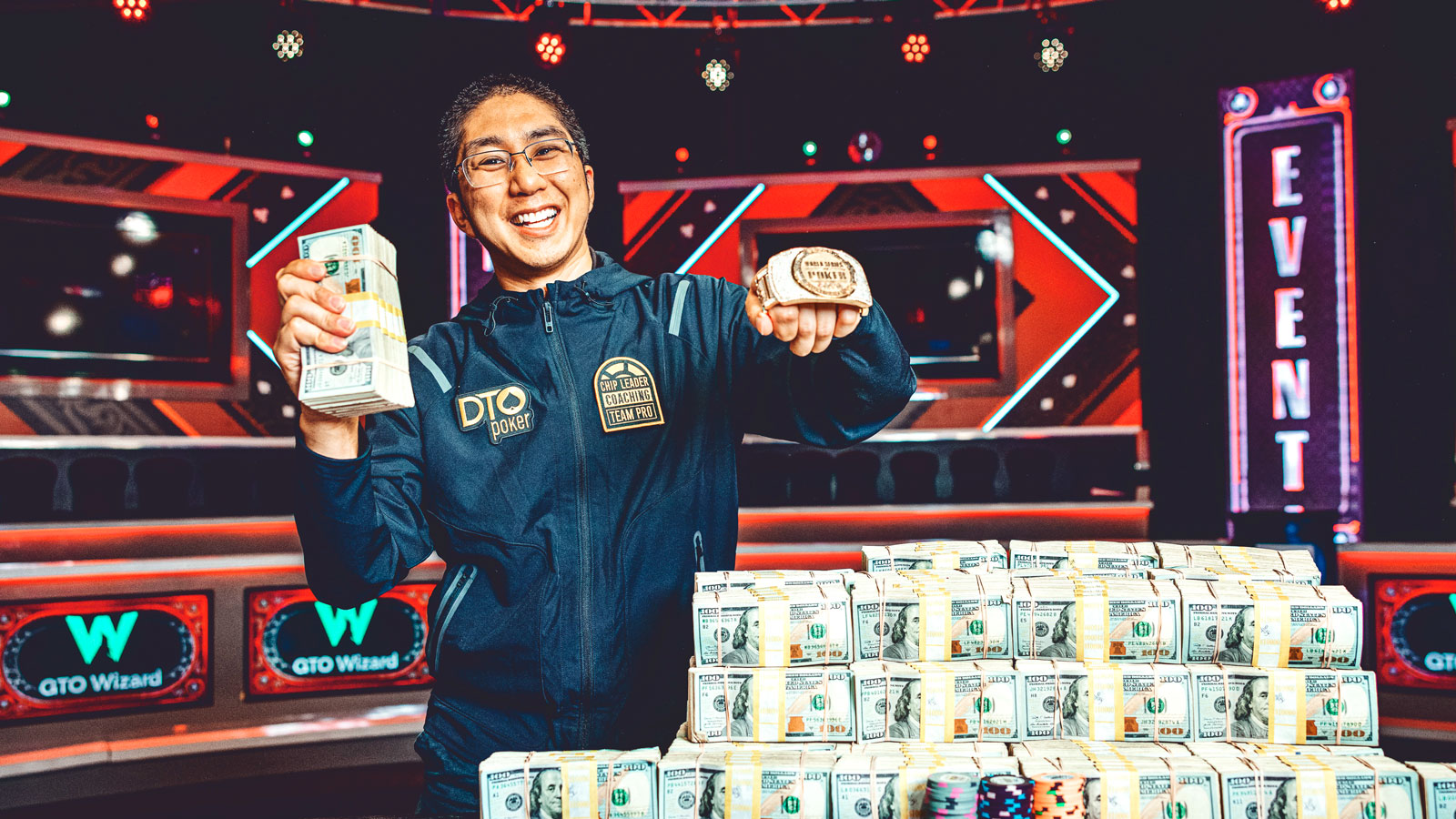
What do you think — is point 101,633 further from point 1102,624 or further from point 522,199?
point 1102,624

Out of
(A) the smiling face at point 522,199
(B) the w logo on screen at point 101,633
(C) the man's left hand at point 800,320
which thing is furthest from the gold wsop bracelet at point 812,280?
(B) the w logo on screen at point 101,633

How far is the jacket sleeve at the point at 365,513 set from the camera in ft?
4.78

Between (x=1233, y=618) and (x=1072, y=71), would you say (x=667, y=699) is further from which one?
(x=1072, y=71)

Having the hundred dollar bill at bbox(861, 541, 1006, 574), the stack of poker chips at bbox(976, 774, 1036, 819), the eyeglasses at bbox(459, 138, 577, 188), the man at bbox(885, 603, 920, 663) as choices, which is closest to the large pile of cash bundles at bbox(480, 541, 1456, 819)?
the man at bbox(885, 603, 920, 663)

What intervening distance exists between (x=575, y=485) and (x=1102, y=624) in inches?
36.4

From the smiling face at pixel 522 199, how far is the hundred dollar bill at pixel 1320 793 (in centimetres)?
135

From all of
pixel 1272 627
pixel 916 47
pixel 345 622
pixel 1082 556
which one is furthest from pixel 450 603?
pixel 916 47

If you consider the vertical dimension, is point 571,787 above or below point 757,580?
below

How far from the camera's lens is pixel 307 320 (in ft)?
4.37

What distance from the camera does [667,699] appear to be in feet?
5.80

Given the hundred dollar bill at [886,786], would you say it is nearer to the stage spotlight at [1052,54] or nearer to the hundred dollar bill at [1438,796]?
the hundred dollar bill at [1438,796]

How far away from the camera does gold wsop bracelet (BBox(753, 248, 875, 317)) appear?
133 centimetres

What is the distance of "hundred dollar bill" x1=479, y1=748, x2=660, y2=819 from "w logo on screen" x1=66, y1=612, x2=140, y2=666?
392 cm

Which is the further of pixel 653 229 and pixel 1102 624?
pixel 653 229
